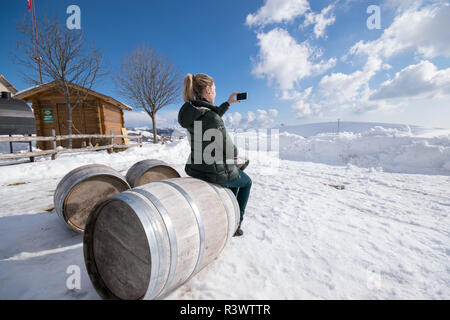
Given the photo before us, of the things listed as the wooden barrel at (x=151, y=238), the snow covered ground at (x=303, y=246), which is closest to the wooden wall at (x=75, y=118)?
the snow covered ground at (x=303, y=246)

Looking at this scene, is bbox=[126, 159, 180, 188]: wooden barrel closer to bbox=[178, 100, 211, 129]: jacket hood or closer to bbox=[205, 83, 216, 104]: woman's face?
bbox=[178, 100, 211, 129]: jacket hood

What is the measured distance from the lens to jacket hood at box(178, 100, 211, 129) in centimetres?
191

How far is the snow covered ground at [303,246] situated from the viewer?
6.08 feet

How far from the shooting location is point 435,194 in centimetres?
455

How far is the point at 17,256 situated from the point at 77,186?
39.4 inches

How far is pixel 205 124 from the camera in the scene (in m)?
1.98

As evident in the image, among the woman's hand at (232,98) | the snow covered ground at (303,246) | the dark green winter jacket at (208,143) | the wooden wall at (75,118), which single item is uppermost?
the wooden wall at (75,118)

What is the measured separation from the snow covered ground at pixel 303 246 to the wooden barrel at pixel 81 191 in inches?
13.6

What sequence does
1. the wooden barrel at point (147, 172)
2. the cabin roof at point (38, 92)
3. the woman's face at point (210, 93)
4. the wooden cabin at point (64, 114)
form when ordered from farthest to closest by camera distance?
the wooden cabin at point (64, 114) < the cabin roof at point (38, 92) < the wooden barrel at point (147, 172) < the woman's face at point (210, 93)

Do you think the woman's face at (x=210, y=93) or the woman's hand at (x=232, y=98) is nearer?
the woman's face at (x=210, y=93)

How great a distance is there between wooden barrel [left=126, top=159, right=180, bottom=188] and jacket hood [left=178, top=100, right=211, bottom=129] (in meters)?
1.67

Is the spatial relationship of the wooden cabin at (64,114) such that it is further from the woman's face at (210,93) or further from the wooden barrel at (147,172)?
the woman's face at (210,93)

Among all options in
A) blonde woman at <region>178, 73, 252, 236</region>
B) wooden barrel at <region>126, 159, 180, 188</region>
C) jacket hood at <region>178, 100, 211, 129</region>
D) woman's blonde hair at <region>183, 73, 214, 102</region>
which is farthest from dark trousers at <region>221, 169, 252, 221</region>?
wooden barrel at <region>126, 159, 180, 188</region>
